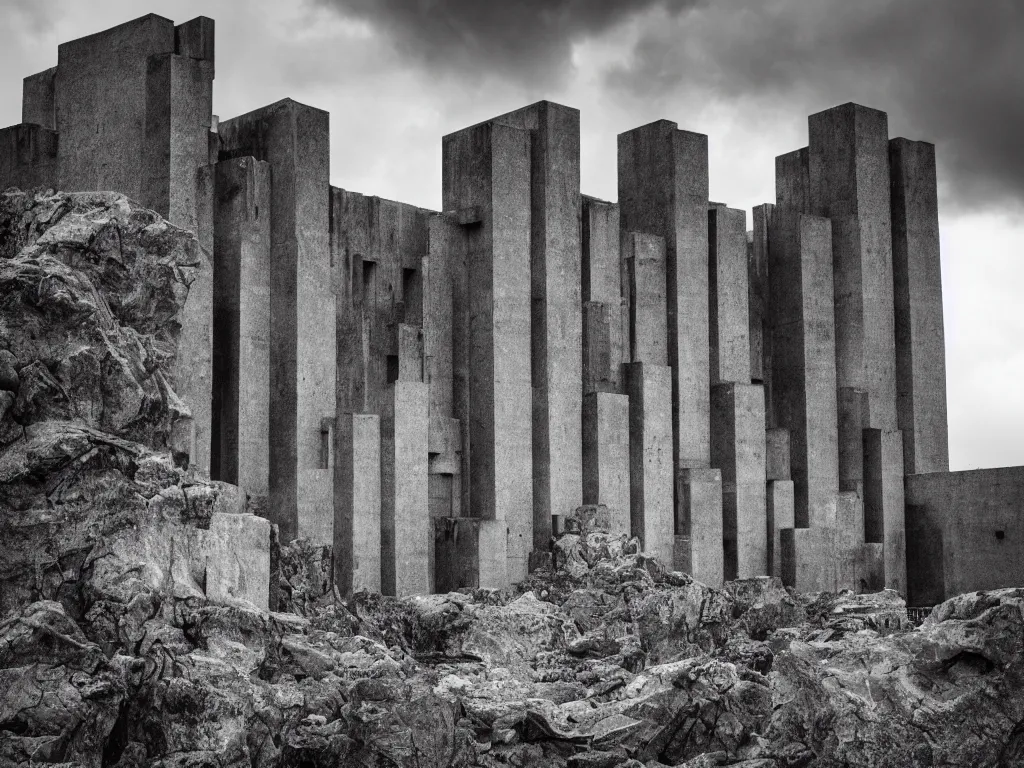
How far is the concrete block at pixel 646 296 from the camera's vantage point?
1271 inches

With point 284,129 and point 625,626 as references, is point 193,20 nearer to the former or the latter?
point 284,129

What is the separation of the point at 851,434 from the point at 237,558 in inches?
696

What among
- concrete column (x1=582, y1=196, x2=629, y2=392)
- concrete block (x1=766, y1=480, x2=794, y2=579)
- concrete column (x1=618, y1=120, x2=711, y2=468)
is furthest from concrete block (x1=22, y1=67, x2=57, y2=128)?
concrete block (x1=766, y1=480, x2=794, y2=579)

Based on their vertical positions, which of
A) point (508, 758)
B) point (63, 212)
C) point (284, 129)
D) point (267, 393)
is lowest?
point (508, 758)

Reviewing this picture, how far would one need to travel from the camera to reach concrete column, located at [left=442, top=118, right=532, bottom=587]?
96.4 feet

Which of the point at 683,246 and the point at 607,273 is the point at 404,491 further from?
the point at 683,246

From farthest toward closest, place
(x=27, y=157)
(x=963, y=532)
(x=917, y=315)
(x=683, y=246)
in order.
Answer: (x=917, y=315) < (x=963, y=532) < (x=683, y=246) < (x=27, y=157)

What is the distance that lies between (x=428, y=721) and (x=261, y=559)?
4.47m

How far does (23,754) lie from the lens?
16344 millimetres

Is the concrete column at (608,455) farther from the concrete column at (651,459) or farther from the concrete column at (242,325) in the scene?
the concrete column at (242,325)

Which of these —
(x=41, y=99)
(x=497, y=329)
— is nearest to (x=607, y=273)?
(x=497, y=329)

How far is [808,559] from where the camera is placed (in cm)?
3366

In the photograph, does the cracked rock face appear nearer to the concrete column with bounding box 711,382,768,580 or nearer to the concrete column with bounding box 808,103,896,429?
the concrete column with bounding box 711,382,768,580

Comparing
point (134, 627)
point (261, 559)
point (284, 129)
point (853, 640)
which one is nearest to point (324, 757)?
point (134, 627)
